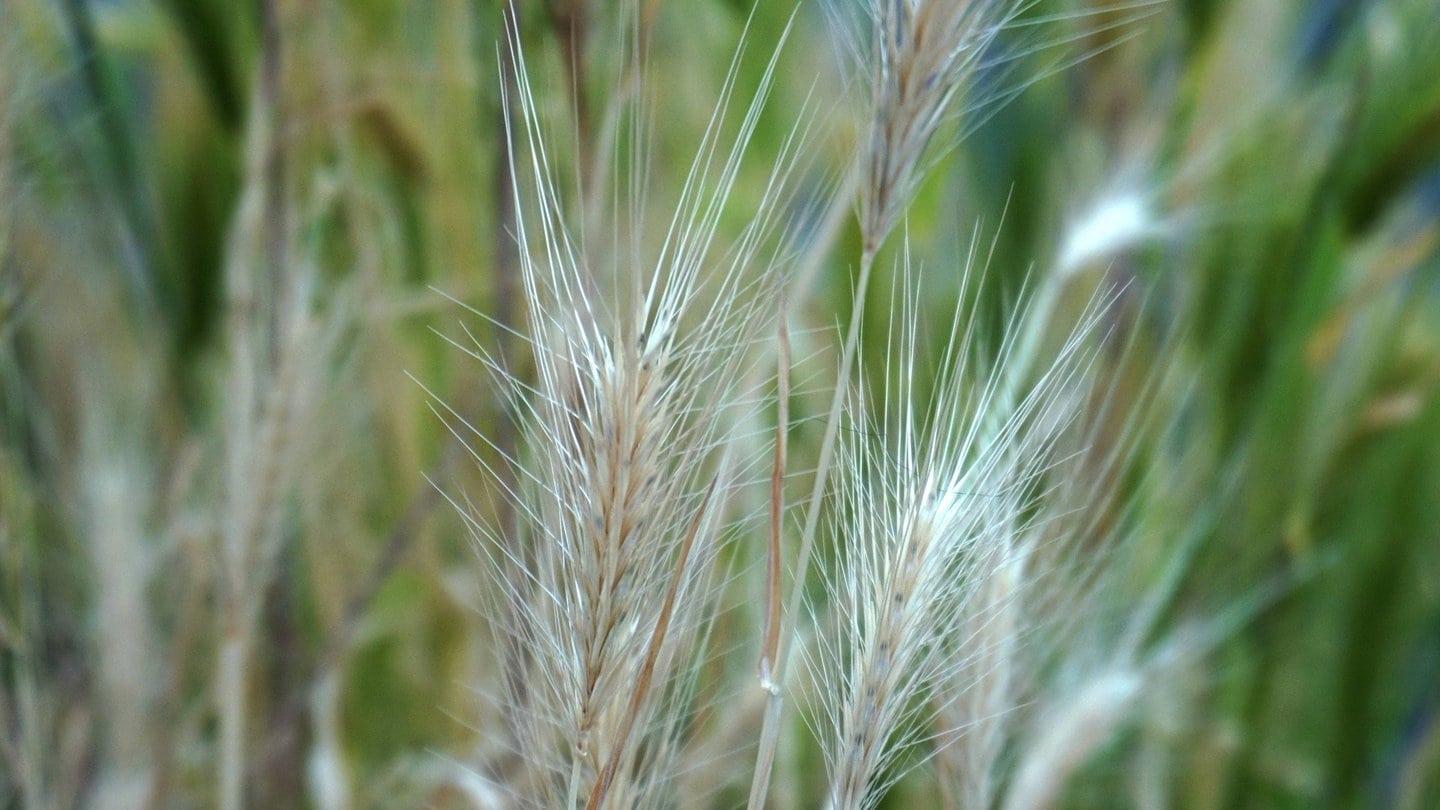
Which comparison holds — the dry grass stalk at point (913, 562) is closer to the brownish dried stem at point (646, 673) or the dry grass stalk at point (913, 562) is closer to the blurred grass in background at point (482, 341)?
the brownish dried stem at point (646, 673)

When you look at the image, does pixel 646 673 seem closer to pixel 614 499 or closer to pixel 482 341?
pixel 614 499

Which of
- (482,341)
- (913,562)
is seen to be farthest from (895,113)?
(482,341)

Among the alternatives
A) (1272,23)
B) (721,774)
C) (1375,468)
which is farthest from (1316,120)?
(721,774)

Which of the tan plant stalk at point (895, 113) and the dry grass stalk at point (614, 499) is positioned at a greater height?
the tan plant stalk at point (895, 113)

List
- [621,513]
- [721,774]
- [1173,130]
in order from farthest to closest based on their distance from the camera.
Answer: [1173,130]
[721,774]
[621,513]

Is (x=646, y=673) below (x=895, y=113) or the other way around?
below

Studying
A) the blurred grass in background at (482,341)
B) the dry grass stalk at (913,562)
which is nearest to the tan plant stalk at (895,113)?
the dry grass stalk at (913,562)

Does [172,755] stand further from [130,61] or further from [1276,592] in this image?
[1276,592]

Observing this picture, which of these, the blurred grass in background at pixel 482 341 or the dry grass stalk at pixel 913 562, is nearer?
the dry grass stalk at pixel 913 562
